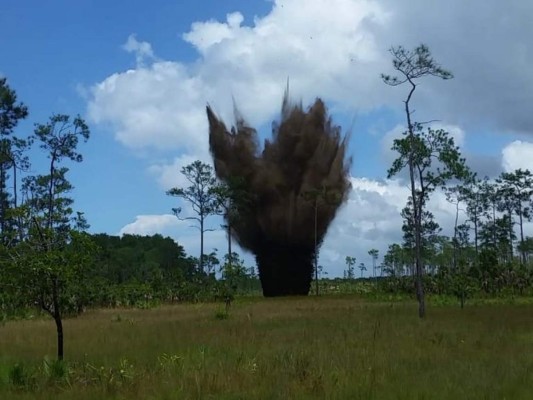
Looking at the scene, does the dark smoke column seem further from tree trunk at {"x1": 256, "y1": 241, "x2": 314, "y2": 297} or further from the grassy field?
the grassy field

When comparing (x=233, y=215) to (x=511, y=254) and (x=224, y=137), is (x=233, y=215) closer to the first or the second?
(x=224, y=137)

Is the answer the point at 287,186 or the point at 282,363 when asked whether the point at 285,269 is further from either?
the point at 282,363

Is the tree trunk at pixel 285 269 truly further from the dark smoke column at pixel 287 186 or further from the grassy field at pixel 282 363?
the grassy field at pixel 282 363

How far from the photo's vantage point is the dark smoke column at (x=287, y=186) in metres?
62.9

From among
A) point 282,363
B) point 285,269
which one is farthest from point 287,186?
point 282,363

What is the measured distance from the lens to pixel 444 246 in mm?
76812

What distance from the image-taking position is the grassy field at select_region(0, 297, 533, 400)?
10.3m

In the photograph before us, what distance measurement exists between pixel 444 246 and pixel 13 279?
222ft

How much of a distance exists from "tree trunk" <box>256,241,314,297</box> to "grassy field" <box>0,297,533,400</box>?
132 feet

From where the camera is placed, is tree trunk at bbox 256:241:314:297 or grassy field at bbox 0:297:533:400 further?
tree trunk at bbox 256:241:314:297

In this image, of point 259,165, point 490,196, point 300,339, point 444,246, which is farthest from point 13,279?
point 444,246

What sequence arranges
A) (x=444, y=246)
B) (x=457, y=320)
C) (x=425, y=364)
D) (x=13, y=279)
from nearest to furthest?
1. (x=425, y=364)
2. (x=13, y=279)
3. (x=457, y=320)
4. (x=444, y=246)

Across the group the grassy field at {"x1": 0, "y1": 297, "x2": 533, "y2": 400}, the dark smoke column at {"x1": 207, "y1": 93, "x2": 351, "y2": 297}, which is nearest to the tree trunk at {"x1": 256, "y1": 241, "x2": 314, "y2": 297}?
the dark smoke column at {"x1": 207, "y1": 93, "x2": 351, "y2": 297}

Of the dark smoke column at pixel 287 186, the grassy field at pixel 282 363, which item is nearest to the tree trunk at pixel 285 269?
the dark smoke column at pixel 287 186
